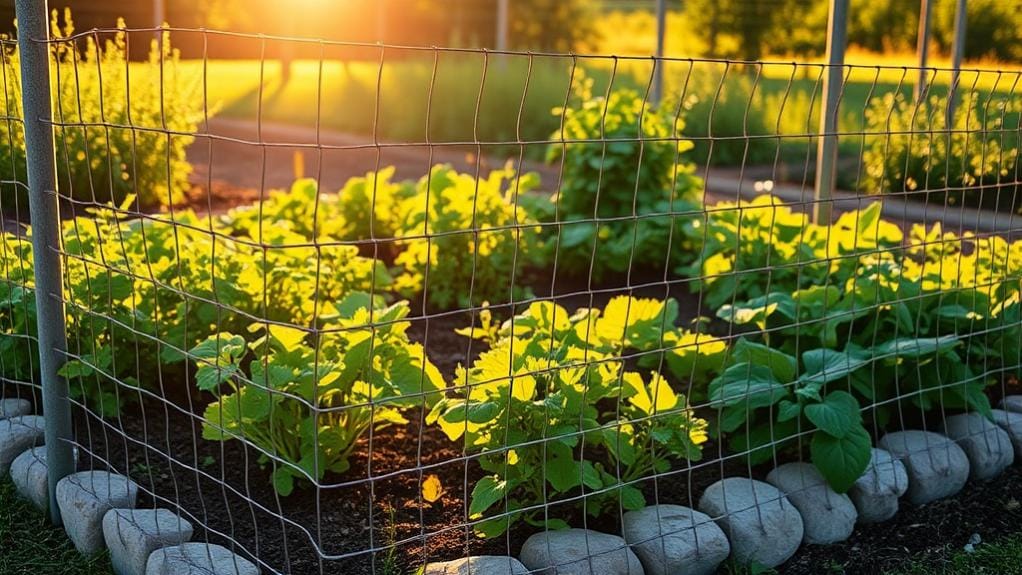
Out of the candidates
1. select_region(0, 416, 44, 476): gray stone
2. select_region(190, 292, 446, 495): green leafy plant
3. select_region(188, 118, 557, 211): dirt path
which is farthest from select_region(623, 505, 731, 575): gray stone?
select_region(188, 118, 557, 211): dirt path

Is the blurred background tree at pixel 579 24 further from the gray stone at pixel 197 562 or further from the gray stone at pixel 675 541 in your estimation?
the gray stone at pixel 675 541

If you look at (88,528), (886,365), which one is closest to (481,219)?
(886,365)

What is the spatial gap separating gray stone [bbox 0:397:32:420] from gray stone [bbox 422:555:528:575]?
60.5 inches

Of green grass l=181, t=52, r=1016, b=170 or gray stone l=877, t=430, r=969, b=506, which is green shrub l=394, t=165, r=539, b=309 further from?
green grass l=181, t=52, r=1016, b=170

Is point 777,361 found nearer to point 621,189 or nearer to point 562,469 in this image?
point 562,469

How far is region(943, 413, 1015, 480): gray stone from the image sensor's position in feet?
11.0

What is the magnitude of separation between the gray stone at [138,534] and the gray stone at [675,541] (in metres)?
1.10

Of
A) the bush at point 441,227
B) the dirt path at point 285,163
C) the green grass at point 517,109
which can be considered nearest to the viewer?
the bush at point 441,227

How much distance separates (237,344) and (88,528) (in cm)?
60

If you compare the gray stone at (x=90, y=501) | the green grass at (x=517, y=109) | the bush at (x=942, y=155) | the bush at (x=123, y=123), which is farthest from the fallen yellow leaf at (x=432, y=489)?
the green grass at (x=517, y=109)

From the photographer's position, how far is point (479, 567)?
8.07ft

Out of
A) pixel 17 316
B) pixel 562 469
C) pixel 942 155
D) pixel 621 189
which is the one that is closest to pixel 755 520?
pixel 562 469

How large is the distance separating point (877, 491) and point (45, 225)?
233cm

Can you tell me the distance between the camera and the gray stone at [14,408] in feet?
10.7
